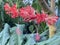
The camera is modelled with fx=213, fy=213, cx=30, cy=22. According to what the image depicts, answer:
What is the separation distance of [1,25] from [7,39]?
1.12m

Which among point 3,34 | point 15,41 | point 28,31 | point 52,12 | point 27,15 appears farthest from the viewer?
point 28,31

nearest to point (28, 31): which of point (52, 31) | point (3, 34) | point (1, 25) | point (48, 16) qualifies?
point (1, 25)

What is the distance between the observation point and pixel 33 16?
55.7 inches

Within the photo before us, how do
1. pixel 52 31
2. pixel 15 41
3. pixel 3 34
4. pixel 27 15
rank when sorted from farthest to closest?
1. pixel 3 34
2. pixel 15 41
3. pixel 52 31
4. pixel 27 15

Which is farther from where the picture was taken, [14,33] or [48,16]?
[14,33]

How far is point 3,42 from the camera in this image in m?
2.26

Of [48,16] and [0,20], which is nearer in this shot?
[48,16]

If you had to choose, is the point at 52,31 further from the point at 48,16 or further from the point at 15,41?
the point at 15,41

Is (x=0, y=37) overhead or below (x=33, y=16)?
below

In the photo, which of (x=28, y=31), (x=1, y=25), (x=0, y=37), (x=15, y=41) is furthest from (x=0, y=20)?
(x=15, y=41)

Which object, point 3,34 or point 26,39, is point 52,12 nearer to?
point 26,39

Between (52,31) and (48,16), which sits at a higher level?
(48,16)

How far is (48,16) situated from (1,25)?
2025 millimetres

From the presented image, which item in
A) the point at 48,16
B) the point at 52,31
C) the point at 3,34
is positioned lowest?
the point at 3,34
